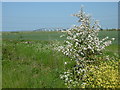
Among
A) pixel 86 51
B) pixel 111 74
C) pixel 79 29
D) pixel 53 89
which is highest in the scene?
pixel 79 29

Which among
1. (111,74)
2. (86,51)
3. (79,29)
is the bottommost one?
(111,74)

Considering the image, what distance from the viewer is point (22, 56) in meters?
18.7

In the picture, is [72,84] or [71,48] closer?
[72,84]

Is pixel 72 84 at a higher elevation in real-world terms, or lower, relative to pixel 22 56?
lower

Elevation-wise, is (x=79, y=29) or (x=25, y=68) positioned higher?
(x=79, y=29)

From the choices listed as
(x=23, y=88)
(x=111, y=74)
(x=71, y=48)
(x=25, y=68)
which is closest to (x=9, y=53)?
(x=25, y=68)

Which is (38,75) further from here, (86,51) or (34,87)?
(86,51)

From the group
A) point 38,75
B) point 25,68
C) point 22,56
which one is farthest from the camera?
point 22,56

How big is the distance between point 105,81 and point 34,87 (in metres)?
3.37

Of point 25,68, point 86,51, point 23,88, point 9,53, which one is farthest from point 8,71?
point 9,53

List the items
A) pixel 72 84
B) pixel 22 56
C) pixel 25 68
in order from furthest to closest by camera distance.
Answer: pixel 22 56 → pixel 25 68 → pixel 72 84

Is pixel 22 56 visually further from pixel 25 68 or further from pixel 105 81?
pixel 105 81

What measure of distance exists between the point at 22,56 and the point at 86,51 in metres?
7.71

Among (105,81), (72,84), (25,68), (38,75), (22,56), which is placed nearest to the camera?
(105,81)
